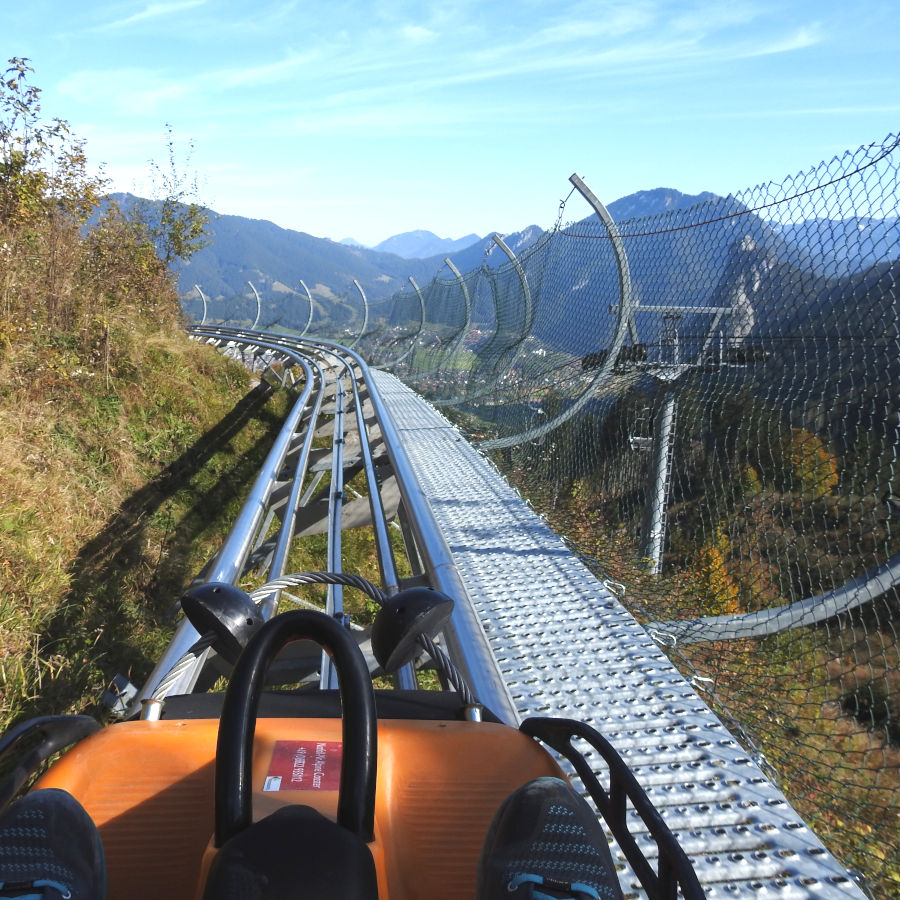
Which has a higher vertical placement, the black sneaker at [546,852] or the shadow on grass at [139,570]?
the black sneaker at [546,852]

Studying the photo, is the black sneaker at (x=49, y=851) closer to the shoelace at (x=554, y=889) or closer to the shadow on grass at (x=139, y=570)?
the shoelace at (x=554, y=889)

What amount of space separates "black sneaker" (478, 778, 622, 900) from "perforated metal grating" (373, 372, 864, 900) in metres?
0.67

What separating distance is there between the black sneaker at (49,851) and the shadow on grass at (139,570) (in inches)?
118

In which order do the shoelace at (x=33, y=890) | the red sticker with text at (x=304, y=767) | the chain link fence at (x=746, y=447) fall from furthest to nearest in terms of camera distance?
the chain link fence at (x=746, y=447) < the red sticker with text at (x=304, y=767) < the shoelace at (x=33, y=890)

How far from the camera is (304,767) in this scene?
129cm

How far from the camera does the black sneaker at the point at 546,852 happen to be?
835 mm

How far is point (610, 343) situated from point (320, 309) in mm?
16471

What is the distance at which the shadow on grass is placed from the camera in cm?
418

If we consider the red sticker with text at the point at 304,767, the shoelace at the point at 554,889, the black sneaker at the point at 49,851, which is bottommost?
the red sticker with text at the point at 304,767

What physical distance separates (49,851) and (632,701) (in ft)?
5.51

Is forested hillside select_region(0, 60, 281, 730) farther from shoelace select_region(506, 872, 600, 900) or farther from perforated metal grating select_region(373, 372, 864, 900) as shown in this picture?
shoelace select_region(506, 872, 600, 900)

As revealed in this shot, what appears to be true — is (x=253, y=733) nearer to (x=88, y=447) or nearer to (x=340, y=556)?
(x=340, y=556)

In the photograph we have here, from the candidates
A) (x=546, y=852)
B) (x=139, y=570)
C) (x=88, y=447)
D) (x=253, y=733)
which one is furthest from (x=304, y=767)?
(x=88, y=447)

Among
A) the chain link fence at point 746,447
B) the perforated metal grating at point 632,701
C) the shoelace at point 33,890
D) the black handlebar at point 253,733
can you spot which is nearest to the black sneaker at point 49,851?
the shoelace at point 33,890
